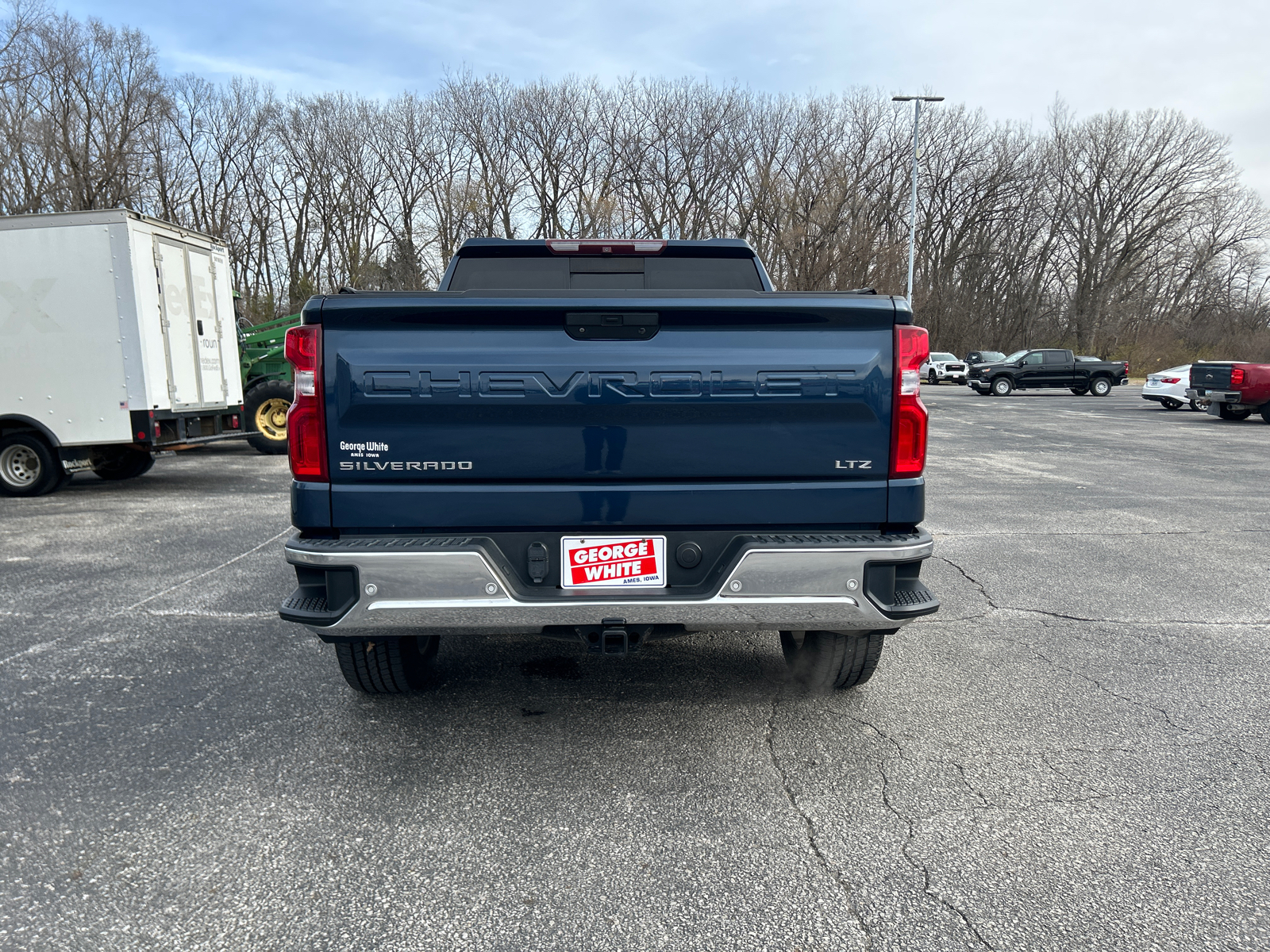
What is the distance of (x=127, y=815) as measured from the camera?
2764mm

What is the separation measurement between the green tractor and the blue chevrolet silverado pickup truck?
10.6 metres

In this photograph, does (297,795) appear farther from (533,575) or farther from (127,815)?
(533,575)

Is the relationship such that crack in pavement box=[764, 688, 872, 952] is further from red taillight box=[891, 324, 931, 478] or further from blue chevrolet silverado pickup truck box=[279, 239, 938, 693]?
red taillight box=[891, 324, 931, 478]

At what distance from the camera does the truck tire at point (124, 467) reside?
1104 centimetres

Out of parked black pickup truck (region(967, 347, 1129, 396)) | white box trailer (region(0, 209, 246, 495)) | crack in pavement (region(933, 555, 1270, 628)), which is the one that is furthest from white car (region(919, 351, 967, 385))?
crack in pavement (region(933, 555, 1270, 628))

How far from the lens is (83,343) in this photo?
9.11 metres

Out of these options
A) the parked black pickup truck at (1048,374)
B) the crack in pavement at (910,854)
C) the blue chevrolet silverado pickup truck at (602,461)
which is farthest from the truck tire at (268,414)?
the parked black pickup truck at (1048,374)

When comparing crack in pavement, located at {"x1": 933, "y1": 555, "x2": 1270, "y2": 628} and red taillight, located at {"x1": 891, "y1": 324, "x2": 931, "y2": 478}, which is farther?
crack in pavement, located at {"x1": 933, "y1": 555, "x2": 1270, "y2": 628}

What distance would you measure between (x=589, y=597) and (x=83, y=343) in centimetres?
886

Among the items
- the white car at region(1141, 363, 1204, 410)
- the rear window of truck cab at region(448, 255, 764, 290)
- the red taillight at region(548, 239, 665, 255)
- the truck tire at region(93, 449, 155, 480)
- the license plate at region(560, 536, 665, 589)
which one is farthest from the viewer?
the white car at region(1141, 363, 1204, 410)

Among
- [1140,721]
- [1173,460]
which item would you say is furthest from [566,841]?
[1173,460]

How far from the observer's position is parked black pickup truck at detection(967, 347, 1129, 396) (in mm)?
33219

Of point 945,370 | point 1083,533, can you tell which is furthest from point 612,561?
point 945,370

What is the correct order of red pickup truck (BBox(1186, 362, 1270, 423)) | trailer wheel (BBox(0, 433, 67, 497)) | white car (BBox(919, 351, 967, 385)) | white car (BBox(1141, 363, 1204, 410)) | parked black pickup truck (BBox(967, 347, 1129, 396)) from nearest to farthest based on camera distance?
trailer wheel (BBox(0, 433, 67, 497)) < red pickup truck (BBox(1186, 362, 1270, 423)) < white car (BBox(1141, 363, 1204, 410)) < parked black pickup truck (BBox(967, 347, 1129, 396)) < white car (BBox(919, 351, 967, 385))
